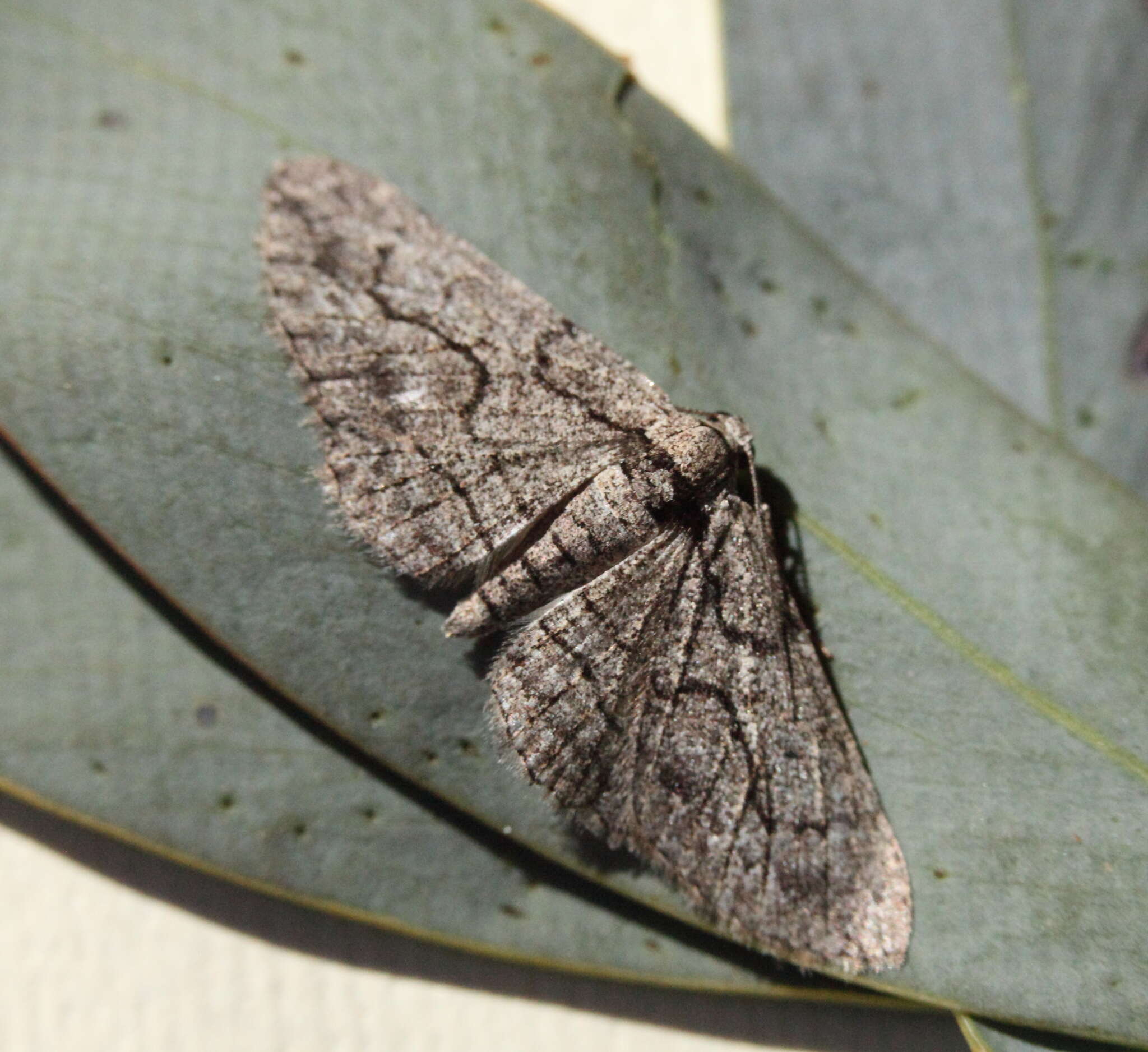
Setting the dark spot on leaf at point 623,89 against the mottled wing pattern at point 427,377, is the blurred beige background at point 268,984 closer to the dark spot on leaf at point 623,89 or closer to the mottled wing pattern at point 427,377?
the mottled wing pattern at point 427,377

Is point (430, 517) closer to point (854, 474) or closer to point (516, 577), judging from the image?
point (516, 577)

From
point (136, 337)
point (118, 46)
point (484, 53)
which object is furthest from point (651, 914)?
point (118, 46)

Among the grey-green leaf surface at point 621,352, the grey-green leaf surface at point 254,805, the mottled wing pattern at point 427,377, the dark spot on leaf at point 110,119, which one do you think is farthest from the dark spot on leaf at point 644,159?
the grey-green leaf surface at point 254,805

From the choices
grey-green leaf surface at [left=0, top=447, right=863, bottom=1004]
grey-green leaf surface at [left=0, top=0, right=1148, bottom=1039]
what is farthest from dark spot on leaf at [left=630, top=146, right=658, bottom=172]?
grey-green leaf surface at [left=0, top=447, right=863, bottom=1004]

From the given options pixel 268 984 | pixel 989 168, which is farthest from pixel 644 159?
pixel 268 984

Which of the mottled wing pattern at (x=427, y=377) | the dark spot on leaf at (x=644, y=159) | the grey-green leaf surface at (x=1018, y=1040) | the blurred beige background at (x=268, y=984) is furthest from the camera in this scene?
the blurred beige background at (x=268, y=984)
